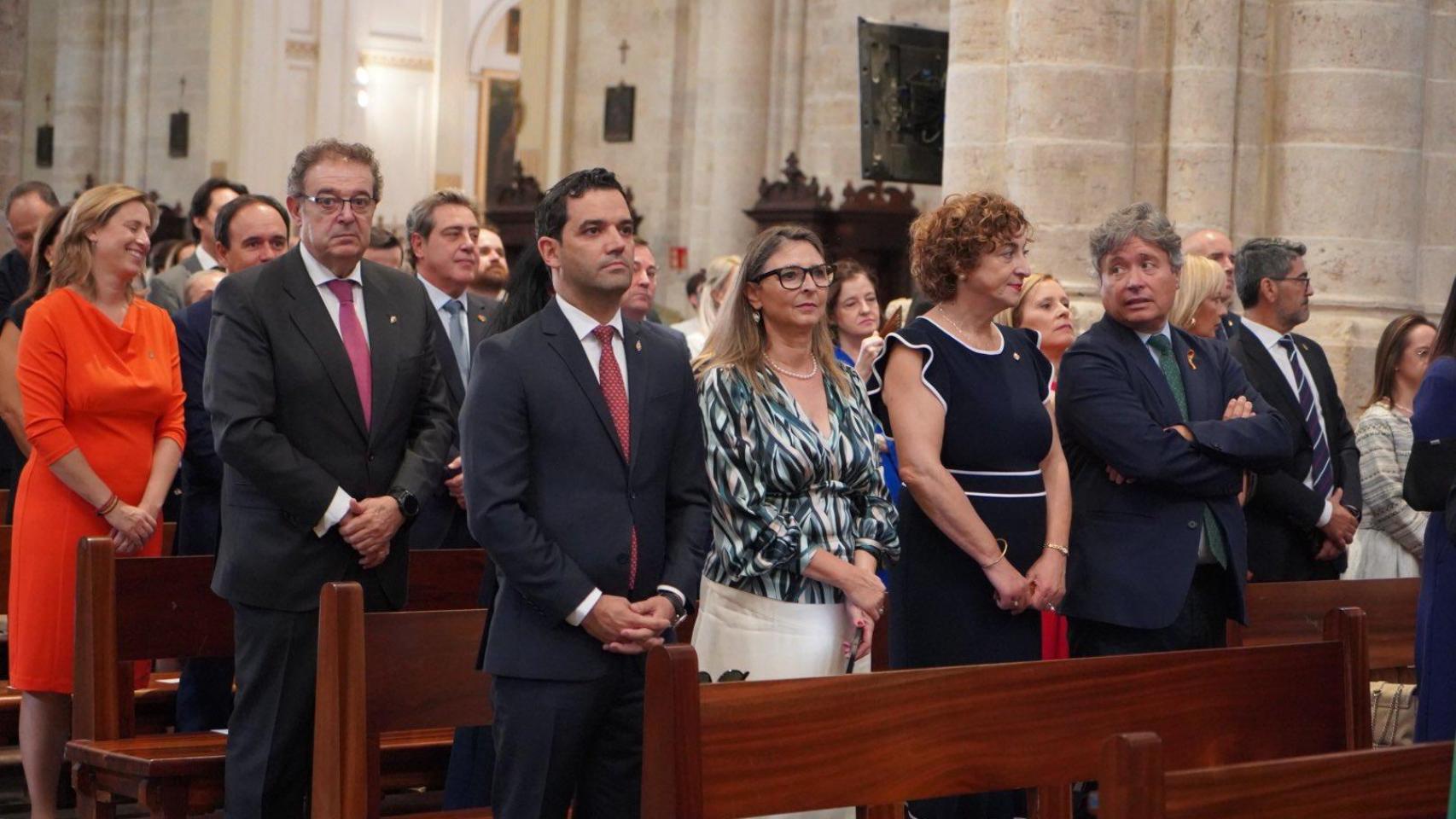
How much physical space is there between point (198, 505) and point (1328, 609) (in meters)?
3.14

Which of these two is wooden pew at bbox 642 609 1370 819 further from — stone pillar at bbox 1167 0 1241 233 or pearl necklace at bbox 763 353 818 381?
stone pillar at bbox 1167 0 1241 233

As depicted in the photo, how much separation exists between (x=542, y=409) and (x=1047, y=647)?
3.40 m

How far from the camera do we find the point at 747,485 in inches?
161

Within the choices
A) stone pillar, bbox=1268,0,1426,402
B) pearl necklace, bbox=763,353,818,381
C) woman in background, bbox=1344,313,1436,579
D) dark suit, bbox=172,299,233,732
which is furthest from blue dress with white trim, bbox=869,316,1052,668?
stone pillar, bbox=1268,0,1426,402

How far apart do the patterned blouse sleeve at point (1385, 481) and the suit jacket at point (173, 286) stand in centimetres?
411

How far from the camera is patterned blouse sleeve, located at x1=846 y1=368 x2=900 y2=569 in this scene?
4223mm

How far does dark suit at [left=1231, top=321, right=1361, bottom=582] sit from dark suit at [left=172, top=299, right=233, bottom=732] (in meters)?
2.96

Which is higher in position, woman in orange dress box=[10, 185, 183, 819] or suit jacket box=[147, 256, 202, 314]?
suit jacket box=[147, 256, 202, 314]

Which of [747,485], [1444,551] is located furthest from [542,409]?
[1444,551]

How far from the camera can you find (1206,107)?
7.51m

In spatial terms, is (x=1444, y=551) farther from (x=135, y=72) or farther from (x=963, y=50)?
(x=135, y=72)

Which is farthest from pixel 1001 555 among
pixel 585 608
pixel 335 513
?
pixel 335 513

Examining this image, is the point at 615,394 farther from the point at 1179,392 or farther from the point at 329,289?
the point at 1179,392

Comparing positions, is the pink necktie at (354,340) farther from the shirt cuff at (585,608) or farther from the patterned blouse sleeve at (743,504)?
the shirt cuff at (585,608)
